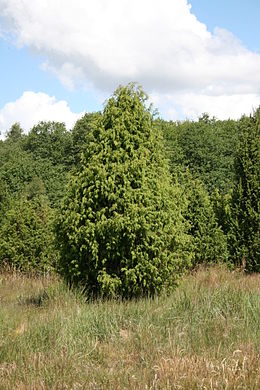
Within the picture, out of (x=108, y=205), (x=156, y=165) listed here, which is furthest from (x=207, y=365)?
(x=156, y=165)

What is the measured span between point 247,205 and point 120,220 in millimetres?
6206

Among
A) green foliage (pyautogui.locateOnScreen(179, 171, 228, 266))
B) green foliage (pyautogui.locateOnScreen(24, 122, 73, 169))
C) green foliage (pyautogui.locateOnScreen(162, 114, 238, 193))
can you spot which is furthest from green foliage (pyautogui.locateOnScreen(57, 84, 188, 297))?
green foliage (pyautogui.locateOnScreen(24, 122, 73, 169))

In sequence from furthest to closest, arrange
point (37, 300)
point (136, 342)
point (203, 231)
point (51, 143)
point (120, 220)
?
point (51, 143), point (203, 231), point (37, 300), point (120, 220), point (136, 342)

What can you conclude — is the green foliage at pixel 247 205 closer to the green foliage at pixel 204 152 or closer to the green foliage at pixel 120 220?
the green foliage at pixel 120 220

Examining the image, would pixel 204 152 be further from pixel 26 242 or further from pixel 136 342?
pixel 136 342

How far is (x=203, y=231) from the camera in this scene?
38.5ft

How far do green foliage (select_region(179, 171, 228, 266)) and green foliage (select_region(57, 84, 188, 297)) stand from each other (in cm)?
436

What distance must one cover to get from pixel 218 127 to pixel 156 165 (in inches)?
1319

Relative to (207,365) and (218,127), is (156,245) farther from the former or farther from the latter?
(218,127)

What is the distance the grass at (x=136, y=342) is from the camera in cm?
388

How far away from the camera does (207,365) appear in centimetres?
389

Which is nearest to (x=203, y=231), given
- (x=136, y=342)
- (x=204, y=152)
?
(x=136, y=342)

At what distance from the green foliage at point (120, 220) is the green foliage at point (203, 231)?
436 cm

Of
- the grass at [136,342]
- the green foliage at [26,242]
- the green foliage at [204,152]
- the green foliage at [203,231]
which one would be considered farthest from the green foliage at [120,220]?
the green foliage at [204,152]
